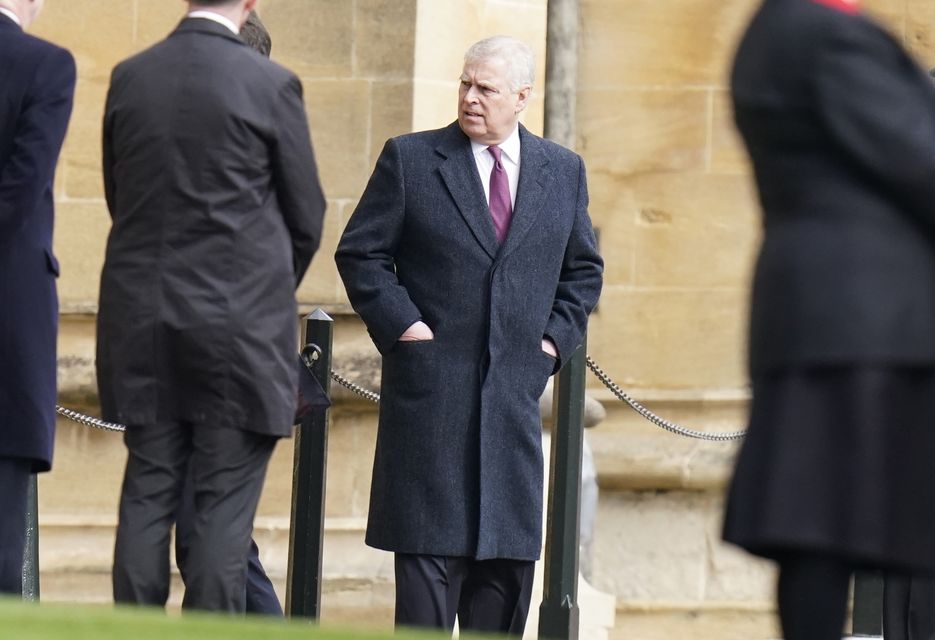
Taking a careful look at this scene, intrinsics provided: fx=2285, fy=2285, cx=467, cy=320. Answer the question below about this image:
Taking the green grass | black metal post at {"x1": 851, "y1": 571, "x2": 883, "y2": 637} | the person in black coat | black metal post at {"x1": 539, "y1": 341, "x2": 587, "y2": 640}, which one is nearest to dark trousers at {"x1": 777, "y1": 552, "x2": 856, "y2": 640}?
the person in black coat

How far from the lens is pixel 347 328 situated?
7926 millimetres

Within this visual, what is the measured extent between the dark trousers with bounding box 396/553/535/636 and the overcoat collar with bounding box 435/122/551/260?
793 mm

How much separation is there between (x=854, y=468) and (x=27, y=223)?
2.02m

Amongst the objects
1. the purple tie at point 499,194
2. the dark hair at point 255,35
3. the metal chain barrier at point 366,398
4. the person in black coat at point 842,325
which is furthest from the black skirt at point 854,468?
the dark hair at point 255,35

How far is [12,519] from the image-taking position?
5.18 m

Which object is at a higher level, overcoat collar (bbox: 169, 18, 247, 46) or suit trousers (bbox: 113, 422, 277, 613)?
overcoat collar (bbox: 169, 18, 247, 46)

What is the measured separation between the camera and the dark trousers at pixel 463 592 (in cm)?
571

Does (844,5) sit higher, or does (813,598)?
(844,5)

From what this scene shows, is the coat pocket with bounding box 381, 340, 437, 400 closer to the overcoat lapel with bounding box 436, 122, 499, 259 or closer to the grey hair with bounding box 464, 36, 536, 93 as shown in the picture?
the overcoat lapel with bounding box 436, 122, 499, 259

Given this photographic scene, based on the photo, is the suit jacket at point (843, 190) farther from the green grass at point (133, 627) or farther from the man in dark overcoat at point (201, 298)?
the man in dark overcoat at point (201, 298)

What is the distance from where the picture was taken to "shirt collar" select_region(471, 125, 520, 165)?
5.91 m

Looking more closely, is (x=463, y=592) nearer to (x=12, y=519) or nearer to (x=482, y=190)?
(x=482, y=190)

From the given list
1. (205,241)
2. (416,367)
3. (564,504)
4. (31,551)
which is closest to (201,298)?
(205,241)

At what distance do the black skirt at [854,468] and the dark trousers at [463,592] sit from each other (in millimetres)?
1587
